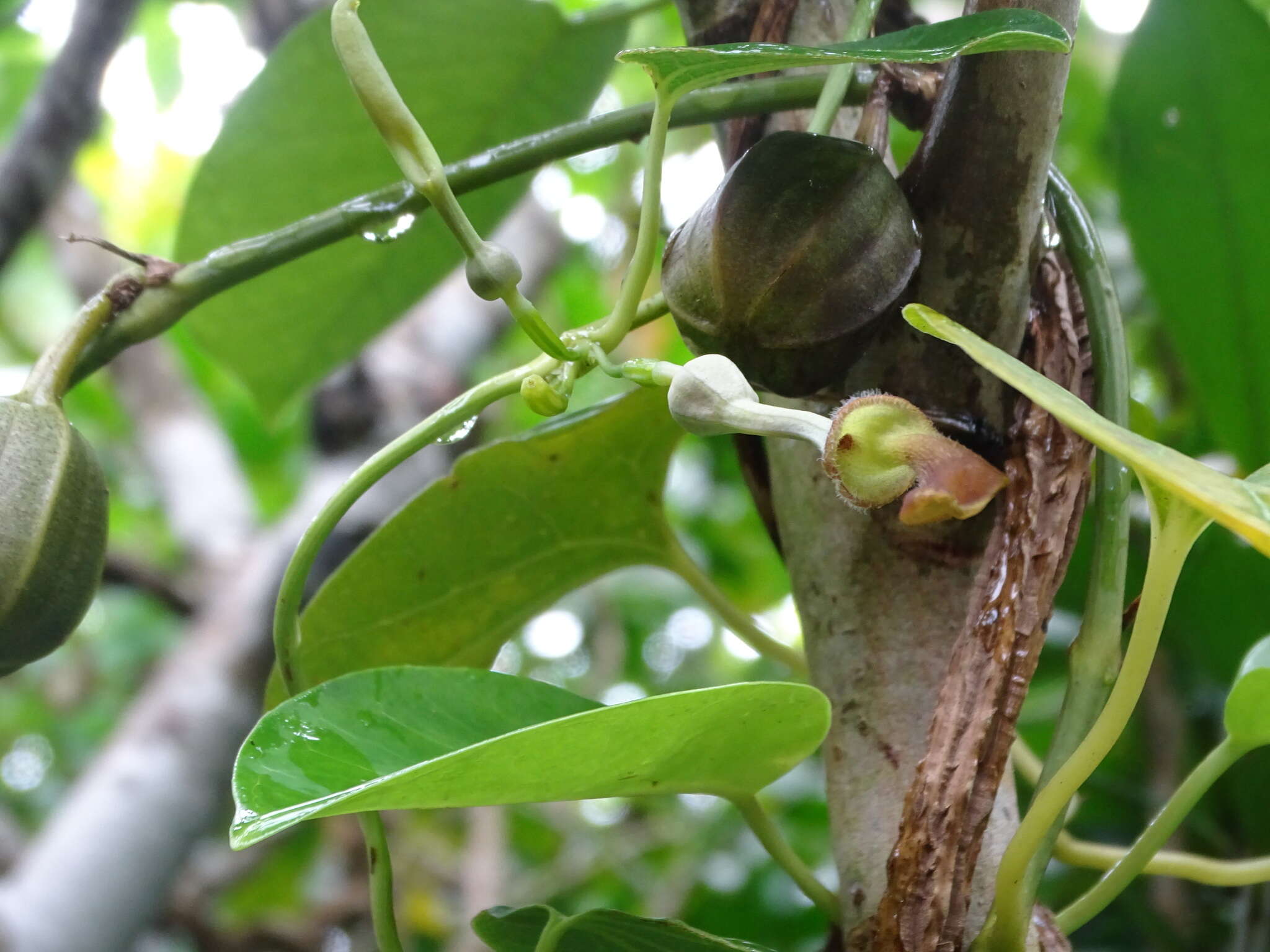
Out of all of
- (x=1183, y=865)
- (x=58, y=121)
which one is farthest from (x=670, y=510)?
(x=1183, y=865)

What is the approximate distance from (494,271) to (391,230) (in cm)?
8

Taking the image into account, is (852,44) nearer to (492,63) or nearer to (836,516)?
(836,516)

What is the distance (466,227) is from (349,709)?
6.3 inches

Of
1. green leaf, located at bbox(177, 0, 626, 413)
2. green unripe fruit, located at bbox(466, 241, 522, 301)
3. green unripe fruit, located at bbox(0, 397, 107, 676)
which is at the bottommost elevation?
green unripe fruit, located at bbox(0, 397, 107, 676)

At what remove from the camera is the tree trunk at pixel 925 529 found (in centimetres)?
37

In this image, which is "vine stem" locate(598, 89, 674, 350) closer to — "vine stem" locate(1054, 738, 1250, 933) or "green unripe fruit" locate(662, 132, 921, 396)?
"green unripe fruit" locate(662, 132, 921, 396)

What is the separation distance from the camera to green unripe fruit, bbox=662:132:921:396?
0.36 meters

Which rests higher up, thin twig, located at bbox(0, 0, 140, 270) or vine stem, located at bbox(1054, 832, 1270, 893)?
thin twig, located at bbox(0, 0, 140, 270)

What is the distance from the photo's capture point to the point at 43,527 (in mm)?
405

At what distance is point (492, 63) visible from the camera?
2.21 ft

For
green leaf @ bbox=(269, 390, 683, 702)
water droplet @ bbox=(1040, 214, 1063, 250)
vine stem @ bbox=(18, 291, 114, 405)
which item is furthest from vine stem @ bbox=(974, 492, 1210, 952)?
vine stem @ bbox=(18, 291, 114, 405)

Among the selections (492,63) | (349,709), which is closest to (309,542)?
(349,709)

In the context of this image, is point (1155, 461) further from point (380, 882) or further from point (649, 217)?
point (380, 882)

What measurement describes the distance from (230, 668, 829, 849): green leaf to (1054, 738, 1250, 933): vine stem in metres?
0.11
